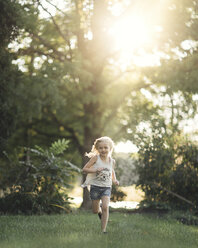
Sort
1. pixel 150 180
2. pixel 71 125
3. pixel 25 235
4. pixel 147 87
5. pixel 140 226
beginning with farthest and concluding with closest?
pixel 71 125
pixel 147 87
pixel 150 180
pixel 140 226
pixel 25 235

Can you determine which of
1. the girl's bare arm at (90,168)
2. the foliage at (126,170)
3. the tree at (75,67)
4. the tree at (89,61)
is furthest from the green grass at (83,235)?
the tree at (75,67)

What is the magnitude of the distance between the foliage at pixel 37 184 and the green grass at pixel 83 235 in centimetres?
135

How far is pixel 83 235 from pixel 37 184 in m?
4.18

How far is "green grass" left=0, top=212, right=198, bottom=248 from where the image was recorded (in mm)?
5418

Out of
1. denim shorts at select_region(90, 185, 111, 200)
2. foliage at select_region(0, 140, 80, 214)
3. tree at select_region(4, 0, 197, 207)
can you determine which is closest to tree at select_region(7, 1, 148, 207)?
tree at select_region(4, 0, 197, 207)

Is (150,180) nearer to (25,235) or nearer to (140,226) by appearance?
(140,226)

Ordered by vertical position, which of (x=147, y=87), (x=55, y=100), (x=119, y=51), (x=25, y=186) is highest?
(x=119, y=51)

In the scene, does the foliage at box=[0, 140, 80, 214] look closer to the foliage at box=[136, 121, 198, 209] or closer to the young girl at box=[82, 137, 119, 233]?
the foliage at box=[136, 121, 198, 209]

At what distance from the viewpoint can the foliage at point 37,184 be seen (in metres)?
9.72

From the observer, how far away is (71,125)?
21.6 metres

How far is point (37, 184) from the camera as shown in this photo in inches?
396

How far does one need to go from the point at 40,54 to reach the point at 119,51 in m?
3.36

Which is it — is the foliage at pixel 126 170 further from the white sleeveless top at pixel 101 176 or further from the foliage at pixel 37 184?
the white sleeveless top at pixel 101 176

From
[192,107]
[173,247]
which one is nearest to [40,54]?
[192,107]
